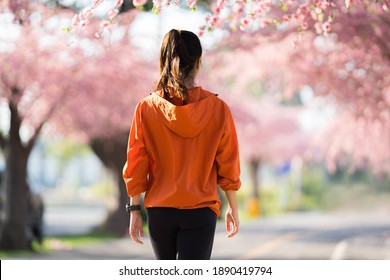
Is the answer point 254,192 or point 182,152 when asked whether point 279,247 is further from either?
point 254,192

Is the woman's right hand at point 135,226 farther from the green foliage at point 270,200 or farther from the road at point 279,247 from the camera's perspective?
the green foliage at point 270,200

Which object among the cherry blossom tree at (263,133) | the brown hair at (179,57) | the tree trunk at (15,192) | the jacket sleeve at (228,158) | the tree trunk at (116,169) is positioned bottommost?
the cherry blossom tree at (263,133)

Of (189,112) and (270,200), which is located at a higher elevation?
(189,112)

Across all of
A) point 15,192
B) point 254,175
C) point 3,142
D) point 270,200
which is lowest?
point 270,200

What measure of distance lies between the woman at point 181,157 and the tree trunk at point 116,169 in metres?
21.5

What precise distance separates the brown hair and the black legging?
0.66 m

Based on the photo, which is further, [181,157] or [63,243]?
[63,243]

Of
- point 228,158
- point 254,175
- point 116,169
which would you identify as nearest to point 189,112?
point 228,158

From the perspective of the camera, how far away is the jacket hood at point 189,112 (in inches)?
188

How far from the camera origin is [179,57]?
479 centimetres

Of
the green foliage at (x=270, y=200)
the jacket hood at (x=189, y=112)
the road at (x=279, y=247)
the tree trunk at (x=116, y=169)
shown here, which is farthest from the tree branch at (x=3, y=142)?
the green foliage at (x=270, y=200)

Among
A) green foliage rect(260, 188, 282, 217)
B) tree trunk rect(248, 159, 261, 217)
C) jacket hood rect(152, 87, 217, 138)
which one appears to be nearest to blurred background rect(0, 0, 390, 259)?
jacket hood rect(152, 87, 217, 138)

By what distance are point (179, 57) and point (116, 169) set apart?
2196cm

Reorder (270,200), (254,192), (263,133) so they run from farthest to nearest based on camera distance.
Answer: (270,200)
(254,192)
(263,133)
